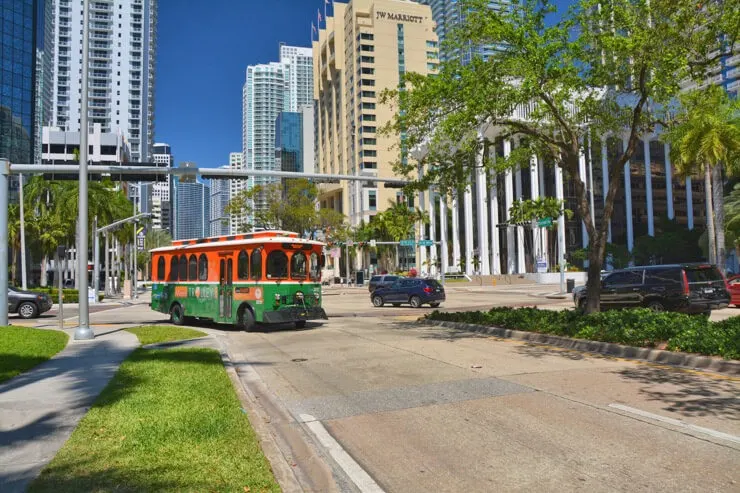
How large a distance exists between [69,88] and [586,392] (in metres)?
181

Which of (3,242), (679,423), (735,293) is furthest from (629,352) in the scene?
(3,242)

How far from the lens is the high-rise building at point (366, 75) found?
11119 centimetres

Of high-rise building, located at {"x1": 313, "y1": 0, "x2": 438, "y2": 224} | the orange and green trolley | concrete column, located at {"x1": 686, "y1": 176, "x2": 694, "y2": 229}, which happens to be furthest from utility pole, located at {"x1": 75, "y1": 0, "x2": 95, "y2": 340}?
high-rise building, located at {"x1": 313, "y1": 0, "x2": 438, "y2": 224}

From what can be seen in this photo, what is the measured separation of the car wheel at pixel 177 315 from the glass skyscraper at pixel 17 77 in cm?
8966

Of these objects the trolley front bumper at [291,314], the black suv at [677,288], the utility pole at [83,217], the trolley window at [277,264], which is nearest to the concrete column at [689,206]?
the black suv at [677,288]

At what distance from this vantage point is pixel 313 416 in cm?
748

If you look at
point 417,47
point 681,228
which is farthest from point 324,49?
point 681,228

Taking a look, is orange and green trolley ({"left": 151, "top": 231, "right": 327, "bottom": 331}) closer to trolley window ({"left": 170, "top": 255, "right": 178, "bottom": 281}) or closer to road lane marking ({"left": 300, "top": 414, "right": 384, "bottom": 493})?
trolley window ({"left": 170, "top": 255, "right": 178, "bottom": 281})

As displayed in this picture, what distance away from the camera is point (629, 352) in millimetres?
11688

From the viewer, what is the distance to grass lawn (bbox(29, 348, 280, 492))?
15.0 feet

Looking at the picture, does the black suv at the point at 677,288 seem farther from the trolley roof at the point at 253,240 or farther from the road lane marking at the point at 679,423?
the road lane marking at the point at 679,423

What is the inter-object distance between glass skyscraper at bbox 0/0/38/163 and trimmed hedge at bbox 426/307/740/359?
102 metres

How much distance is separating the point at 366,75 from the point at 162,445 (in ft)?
371

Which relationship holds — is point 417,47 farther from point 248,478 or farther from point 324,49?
point 248,478
